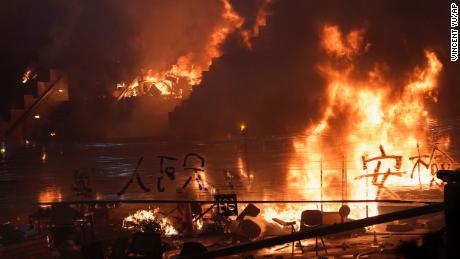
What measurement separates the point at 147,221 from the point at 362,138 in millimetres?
5467

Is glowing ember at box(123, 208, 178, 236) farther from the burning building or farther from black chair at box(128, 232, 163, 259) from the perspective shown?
black chair at box(128, 232, 163, 259)

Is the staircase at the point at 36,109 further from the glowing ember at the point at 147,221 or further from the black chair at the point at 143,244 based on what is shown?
the black chair at the point at 143,244

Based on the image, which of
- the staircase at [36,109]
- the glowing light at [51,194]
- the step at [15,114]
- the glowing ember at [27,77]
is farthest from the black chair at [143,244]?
the glowing ember at [27,77]

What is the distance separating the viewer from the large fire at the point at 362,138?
384 inches

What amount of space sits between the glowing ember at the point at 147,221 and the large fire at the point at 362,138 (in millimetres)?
2410

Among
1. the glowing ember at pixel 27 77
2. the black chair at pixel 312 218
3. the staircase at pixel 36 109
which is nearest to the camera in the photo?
the black chair at pixel 312 218

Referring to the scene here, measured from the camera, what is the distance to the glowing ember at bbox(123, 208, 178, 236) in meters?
12.3

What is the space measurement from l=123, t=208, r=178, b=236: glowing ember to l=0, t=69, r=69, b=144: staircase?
5323 millimetres

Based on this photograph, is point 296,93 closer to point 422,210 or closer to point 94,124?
point 94,124

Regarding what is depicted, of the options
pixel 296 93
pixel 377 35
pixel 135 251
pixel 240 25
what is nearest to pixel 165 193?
pixel 296 93

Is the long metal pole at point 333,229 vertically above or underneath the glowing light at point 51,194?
above

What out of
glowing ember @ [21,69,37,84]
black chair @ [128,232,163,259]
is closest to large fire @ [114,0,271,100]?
glowing ember @ [21,69,37,84]

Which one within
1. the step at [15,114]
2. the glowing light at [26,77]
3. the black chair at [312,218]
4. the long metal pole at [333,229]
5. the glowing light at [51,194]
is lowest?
the black chair at [312,218]

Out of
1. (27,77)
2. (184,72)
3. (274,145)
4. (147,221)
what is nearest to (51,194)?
(147,221)
